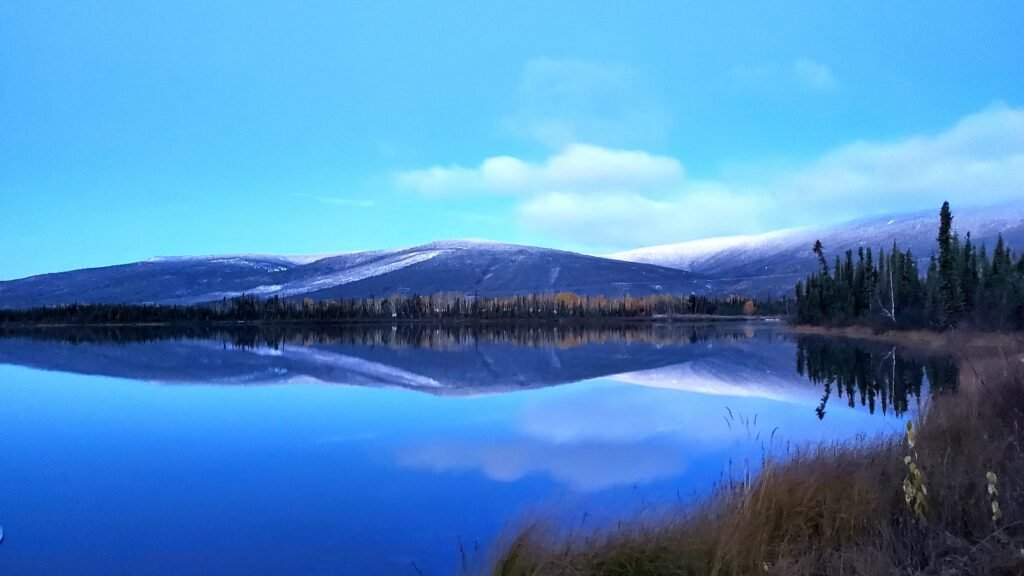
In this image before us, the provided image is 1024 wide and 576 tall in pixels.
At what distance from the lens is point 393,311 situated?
116 meters

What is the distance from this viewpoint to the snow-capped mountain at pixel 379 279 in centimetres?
17338

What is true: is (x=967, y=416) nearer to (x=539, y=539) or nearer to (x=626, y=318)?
(x=539, y=539)

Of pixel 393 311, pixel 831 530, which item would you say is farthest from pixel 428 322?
pixel 831 530

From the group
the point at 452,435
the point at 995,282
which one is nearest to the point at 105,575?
the point at 452,435

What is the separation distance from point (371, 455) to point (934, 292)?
38.2 m

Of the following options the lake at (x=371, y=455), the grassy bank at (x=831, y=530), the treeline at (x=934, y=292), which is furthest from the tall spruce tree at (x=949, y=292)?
the grassy bank at (x=831, y=530)

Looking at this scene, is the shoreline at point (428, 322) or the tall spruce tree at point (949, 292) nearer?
the tall spruce tree at point (949, 292)

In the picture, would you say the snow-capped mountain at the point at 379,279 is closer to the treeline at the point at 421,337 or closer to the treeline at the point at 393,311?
the treeline at the point at 393,311

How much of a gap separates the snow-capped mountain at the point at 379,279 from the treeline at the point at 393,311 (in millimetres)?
44892

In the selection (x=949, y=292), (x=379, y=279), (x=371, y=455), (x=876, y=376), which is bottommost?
(x=876, y=376)

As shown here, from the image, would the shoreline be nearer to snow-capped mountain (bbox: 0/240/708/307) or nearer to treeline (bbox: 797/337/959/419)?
snow-capped mountain (bbox: 0/240/708/307)

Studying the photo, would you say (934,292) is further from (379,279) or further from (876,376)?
(379,279)

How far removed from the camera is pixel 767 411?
13.8 meters

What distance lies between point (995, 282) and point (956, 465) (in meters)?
37.5
